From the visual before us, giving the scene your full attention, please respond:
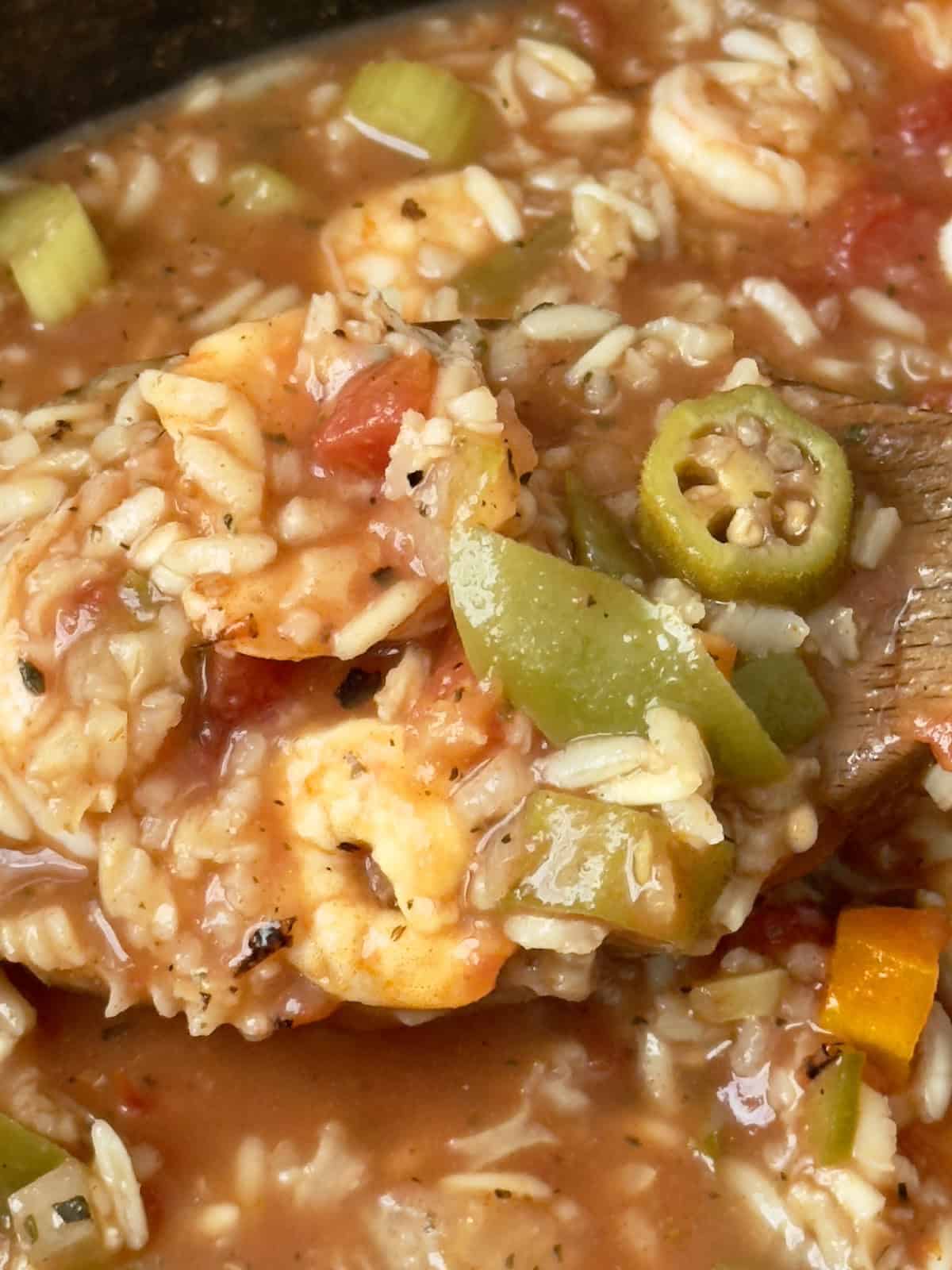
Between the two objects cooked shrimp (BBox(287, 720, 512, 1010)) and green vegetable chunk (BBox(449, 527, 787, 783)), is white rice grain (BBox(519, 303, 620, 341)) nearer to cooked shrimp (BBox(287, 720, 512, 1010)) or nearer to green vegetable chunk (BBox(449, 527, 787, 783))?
green vegetable chunk (BBox(449, 527, 787, 783))

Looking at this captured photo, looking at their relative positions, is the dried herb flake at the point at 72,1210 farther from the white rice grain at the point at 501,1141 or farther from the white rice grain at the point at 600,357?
the white rice grain at the point at 600,357

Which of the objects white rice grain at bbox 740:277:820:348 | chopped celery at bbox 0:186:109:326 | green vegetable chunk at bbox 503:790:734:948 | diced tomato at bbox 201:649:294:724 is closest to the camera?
green vegetable chunk at bbox 503:790:734:948

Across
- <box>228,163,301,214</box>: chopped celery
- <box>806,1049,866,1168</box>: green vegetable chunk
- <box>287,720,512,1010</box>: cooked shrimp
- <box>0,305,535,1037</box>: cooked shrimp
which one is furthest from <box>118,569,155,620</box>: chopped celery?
<box>228,163,301,214</box>: chopped celery

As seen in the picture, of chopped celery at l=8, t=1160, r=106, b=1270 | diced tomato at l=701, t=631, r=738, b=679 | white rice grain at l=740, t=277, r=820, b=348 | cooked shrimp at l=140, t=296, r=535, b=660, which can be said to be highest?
cooked shrimp at l=140, t=296, r=535, b=660

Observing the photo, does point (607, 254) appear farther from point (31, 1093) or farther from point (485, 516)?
point (31, 1093)

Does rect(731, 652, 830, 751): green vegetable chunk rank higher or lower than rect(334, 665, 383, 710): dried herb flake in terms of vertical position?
lower

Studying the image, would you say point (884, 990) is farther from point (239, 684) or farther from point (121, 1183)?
point (121, 1183)

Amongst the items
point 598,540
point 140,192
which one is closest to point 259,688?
point 598,540
